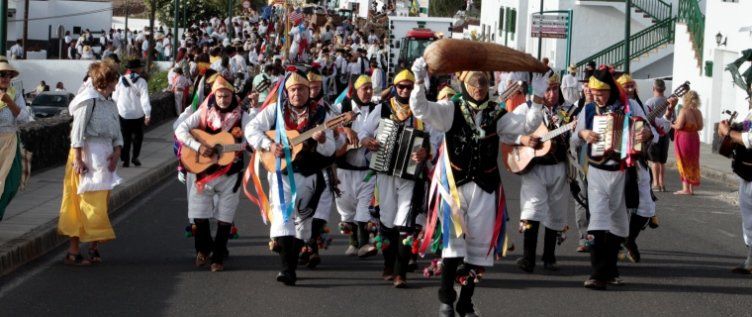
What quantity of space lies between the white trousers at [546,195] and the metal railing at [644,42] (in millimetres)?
35540

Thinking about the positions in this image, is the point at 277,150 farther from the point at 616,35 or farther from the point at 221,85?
the point at 616,35

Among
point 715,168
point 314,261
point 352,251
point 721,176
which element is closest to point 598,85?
point 314,261

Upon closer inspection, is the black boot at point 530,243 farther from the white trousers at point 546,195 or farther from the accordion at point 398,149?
the accordion at point 398,149

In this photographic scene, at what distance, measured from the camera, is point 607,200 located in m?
11.3

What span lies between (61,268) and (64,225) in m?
0.38

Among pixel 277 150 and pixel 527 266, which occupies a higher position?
pixel 277 150

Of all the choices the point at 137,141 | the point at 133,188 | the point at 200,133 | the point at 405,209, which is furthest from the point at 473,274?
the point at 137,141

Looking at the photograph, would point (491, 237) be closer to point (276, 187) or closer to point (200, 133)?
point (276, 187)

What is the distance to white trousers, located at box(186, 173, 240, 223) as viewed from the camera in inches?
463

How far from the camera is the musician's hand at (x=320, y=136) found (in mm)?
10916

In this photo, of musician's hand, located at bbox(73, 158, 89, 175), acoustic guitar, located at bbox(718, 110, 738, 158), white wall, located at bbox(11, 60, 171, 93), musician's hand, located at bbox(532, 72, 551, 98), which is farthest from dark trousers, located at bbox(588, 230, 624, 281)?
white wall, located at bbox(11, 60, 171, 93)

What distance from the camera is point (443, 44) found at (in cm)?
917

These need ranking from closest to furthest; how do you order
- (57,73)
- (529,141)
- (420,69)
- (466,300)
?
(420,69) < (466,300) < (529,141) < (57,73)

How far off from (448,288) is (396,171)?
6.15ft
